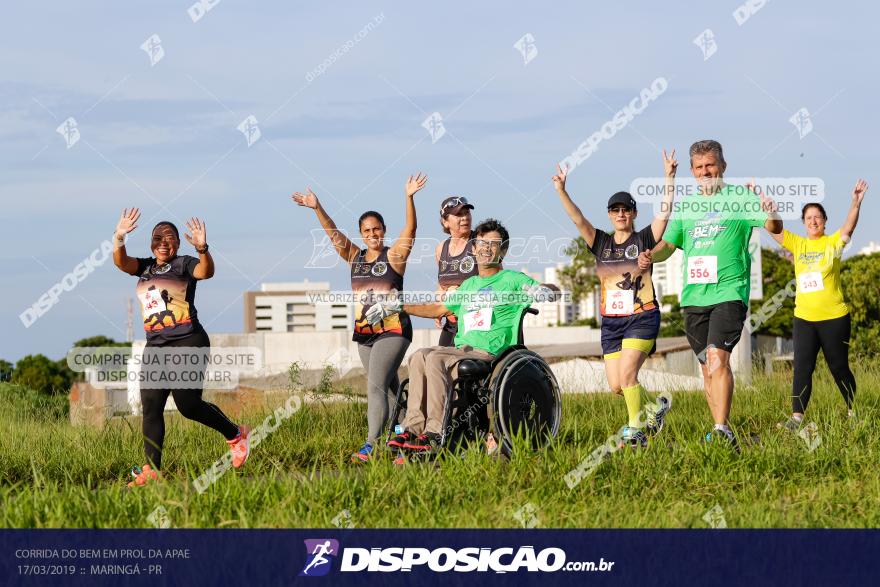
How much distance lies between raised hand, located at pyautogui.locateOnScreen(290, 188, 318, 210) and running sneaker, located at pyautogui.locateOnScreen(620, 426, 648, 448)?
112 inches

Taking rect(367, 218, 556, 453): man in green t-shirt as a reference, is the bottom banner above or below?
below

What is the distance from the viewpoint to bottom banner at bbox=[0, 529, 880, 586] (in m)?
4.69

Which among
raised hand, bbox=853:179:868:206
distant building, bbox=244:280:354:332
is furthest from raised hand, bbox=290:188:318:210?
distant building, bbox=244:280:354:332

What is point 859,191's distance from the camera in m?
8.95

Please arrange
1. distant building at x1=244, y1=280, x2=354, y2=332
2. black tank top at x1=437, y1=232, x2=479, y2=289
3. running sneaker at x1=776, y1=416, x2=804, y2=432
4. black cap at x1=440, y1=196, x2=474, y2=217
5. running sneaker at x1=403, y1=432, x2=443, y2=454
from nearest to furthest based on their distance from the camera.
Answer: running sneaker at x1=403, y1=432, x2=443, y2=454
black tank top at x1=437, y1=232, x2=479, y2=289
black cap at x1=440, y1=196, x2=474, y2=217
running sneaker at x1=776, y1=416, x2=804, y2=432
distant building at x1=244, y1=280, x2=354, y2=332

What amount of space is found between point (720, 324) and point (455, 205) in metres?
2.09

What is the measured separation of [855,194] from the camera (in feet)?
29.4

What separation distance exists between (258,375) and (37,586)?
14.0m

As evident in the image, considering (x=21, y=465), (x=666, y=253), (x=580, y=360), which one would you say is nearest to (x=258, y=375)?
(x=580, y=360)

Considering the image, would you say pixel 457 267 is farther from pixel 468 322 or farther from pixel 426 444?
pixel 426 444

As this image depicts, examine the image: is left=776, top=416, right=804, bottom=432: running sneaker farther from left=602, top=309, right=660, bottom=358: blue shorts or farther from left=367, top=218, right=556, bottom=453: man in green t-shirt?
left=367, top=218, right=556, bottom=453: man in green t-shirt

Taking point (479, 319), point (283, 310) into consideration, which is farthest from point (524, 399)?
point (283, 310)

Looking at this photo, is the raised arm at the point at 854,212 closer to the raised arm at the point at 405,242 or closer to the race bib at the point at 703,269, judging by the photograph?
the race bib at the point at 703,269

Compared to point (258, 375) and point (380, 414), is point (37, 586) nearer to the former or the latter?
point (380, 414)
